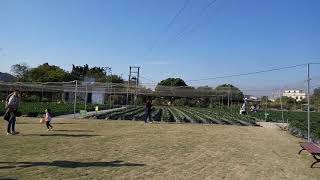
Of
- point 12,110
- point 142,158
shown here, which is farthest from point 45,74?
point 142,158

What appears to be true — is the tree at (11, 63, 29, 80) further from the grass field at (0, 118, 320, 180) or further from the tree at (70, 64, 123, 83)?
the grass field at (0, 118, 320, 180)

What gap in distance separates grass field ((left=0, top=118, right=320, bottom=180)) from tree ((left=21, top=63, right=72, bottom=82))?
234 ft

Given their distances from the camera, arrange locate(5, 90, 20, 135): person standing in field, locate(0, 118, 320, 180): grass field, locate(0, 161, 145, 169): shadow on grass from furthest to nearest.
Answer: locate(5, 90, 20, 135): person standing in field, locate(0, 161, 145, 169): shadow on grass, locate(0, 118, 320, 180): grass field

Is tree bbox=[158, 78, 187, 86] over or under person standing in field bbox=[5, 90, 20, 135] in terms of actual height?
over

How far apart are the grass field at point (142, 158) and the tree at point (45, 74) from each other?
7146 centimetres

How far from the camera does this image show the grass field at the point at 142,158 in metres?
10.1

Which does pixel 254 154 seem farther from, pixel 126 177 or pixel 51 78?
pixel 51 78

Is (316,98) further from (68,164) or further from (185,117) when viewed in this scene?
(68,164)

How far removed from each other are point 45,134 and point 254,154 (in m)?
7.99

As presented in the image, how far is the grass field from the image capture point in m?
10.1

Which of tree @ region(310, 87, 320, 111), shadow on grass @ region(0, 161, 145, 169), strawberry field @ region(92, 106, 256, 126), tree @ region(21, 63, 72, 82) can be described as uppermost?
tree @ region(21, 63, 72, 82)

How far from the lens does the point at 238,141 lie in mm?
18375

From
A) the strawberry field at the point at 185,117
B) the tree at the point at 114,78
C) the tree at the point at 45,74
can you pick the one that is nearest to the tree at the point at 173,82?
the tree at the point at 114,78

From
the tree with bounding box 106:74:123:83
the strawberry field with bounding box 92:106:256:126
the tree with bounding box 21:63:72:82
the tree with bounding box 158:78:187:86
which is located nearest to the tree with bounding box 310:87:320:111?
the strawberry field with bounding box 92:106:256:126
